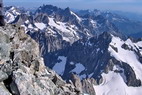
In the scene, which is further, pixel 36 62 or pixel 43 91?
pixel 36 62

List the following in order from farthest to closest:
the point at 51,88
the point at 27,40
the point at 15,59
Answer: the point at 27,40, the point at 15,59, the point at 51,88

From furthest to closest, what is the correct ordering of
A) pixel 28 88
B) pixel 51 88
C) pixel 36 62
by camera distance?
pixel 36 62 → pixel 51 88 → pixel 28 88

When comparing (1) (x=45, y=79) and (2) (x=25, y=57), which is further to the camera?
(2) (x=25, y=57)

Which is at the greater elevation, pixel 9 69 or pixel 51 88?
pixel 9 69

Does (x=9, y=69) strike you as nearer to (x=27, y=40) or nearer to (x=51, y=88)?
(x=51, y=88)

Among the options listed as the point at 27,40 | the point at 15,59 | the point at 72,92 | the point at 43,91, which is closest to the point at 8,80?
the point at 43,91

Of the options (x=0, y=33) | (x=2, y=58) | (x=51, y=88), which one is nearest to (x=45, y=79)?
(x=51, y=88)

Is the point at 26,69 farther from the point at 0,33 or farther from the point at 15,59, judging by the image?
the point at 0,33

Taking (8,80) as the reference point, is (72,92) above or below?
below

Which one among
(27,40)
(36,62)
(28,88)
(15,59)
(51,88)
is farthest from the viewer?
(27,40)
